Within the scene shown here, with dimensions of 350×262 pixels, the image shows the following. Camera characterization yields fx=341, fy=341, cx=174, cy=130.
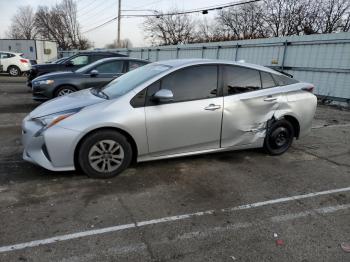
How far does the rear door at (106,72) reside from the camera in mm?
9422

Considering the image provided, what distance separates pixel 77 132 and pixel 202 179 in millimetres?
1750

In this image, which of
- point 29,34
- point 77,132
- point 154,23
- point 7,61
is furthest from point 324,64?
point 29,34

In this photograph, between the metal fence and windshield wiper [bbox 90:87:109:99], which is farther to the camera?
the metal fence

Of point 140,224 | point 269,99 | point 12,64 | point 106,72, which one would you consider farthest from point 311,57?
point 12,64

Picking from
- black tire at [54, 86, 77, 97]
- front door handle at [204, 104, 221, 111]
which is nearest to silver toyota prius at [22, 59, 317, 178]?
front door handle at [204, 104, 221, 111]

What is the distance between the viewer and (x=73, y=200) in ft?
12.7

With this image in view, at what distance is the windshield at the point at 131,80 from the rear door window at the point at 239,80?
2.91 feet

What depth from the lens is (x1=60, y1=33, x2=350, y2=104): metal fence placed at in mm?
11125

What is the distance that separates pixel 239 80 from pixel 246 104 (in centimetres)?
38

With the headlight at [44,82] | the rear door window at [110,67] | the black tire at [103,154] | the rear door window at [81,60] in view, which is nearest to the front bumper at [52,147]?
the black tire at [103,154]

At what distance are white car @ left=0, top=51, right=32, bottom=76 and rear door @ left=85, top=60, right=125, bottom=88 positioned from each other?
1651 cm

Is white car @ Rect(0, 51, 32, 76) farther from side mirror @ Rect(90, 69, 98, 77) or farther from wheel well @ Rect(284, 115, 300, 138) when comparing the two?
wheel well @ Rect(284, 115, 300, 138)

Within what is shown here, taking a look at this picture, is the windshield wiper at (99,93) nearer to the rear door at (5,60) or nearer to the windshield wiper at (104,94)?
the windshield wiper at (104,94)

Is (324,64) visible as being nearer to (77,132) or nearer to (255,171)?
(255,171)
